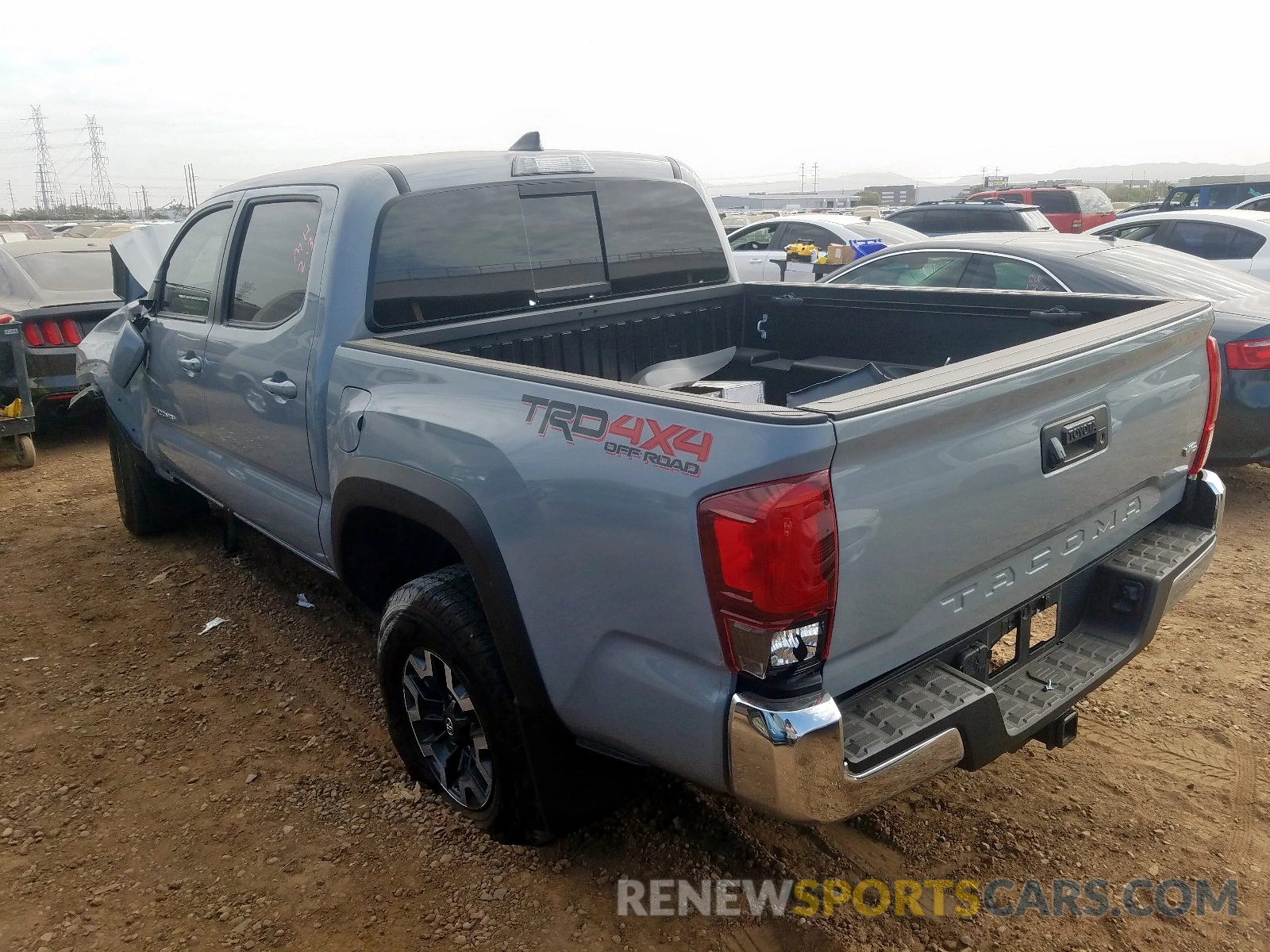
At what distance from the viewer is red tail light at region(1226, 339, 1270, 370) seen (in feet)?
17.0

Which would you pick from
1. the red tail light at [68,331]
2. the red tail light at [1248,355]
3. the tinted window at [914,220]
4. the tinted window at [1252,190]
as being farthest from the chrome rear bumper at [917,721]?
the tinted window at [1252,190]

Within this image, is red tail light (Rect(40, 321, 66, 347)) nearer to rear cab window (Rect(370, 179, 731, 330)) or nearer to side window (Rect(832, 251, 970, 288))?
rear cab window (Rect(370, 179, 731, 330))

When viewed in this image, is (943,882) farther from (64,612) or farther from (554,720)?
(64,612)

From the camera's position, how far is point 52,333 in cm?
777

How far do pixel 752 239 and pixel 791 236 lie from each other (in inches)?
31.1

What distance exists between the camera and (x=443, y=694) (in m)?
2.92

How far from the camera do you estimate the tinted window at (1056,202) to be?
736 inches

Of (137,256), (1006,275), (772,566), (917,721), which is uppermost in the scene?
(137,256)

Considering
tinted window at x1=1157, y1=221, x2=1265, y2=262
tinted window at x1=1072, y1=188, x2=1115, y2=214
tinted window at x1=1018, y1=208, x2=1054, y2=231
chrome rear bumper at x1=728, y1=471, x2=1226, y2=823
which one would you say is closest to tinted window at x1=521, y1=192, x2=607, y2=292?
chrome rear bumper at x1=728, y1=471, x2=1226, y2=823

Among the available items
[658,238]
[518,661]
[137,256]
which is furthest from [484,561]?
[137,256]

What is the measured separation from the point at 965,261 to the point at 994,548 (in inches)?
177

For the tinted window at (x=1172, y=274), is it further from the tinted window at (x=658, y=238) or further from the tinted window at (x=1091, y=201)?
the tinted window at (x=1091, y=201)

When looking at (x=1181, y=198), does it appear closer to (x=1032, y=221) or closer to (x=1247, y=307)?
(x=1032, y=221)

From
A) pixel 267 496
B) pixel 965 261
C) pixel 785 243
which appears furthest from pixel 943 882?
pixel 785 243
